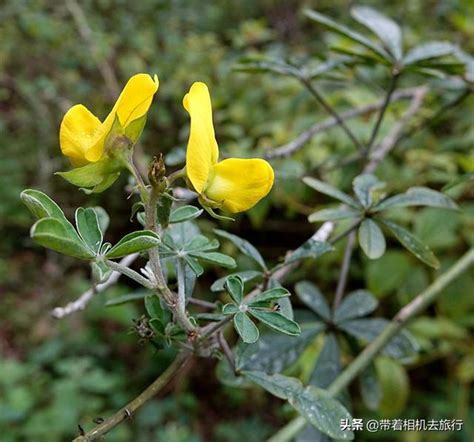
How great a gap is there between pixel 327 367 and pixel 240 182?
1.18 feet

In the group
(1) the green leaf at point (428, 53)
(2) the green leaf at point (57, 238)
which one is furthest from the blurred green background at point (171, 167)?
(2) the green leaf at point (57, 238)

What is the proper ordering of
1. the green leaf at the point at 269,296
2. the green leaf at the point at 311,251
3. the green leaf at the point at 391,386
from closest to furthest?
the green leaf at the point at 269,296 → the green leaf at the point at 311,251 → the green leaf at the point at 391,386

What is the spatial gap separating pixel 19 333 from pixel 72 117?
1.58 m

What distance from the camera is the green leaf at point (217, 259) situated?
0.46 m

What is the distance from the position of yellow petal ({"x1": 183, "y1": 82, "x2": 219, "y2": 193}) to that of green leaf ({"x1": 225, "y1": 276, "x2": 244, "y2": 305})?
0.08 m

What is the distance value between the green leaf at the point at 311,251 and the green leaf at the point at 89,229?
8.3 inches

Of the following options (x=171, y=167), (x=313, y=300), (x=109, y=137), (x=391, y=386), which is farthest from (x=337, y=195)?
(x=171, y=167)

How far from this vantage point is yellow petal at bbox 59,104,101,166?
426mm

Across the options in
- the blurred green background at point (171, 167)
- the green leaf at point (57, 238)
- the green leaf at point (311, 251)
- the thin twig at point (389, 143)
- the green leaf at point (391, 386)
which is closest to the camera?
the green leaf at point (57, 238)

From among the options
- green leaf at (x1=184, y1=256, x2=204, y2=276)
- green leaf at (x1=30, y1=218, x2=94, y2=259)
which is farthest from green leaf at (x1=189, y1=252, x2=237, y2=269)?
green leaf at (x1=30, y1=218, x2=94, y2=259)

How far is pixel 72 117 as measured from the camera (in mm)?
431

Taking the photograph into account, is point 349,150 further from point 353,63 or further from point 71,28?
point 71,28

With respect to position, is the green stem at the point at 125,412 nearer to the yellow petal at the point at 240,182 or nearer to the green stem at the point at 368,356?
the yellow petal at the point at 240,182

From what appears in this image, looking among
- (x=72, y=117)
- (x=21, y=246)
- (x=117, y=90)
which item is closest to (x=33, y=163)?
(x=21, y=246)
